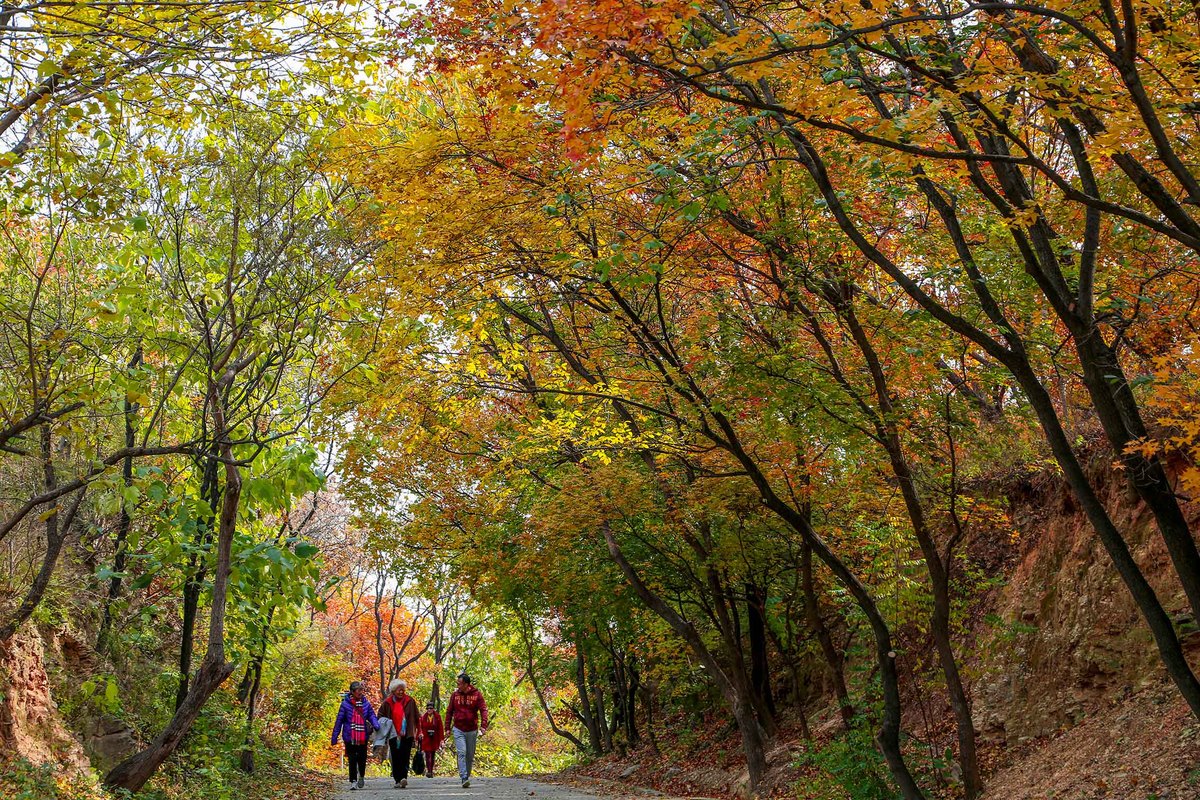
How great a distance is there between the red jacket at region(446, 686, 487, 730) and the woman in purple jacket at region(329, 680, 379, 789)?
1278 mm

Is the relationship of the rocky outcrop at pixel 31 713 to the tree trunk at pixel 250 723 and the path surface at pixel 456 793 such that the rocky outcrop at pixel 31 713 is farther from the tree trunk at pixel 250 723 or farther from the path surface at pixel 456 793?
the path surface at pixel 456 793

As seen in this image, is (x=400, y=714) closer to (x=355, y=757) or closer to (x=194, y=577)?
(x=355, y=757)

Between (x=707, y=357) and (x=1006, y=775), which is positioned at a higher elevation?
(x=707, y=357)

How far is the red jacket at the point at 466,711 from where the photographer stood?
15867mm

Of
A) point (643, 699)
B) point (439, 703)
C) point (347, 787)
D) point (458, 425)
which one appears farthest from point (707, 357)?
point (439, 703)

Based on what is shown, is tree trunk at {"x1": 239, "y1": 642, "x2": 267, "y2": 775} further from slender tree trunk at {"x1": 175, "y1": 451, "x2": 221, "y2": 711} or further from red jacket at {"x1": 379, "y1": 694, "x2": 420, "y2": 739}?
red jacket at {"x1": 379, "y1": 694, "x2": 420, "y2": 739}

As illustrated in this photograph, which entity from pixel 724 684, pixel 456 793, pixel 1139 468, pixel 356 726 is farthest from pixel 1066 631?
pixel 356 726

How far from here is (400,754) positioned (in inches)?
616

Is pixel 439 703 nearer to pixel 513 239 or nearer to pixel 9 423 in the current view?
pixel 513 239

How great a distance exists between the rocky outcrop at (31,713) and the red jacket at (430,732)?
808cm

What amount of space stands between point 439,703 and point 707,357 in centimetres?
2770

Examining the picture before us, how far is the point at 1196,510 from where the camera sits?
34.1ft

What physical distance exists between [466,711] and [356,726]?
1.78 m

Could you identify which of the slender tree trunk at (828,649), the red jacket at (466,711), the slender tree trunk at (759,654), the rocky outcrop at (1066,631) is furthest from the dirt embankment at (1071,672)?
the red jacket at (466,711)
